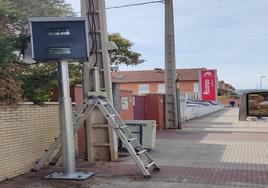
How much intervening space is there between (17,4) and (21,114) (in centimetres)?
354

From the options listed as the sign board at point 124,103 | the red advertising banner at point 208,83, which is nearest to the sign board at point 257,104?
the sign board at point 124,103

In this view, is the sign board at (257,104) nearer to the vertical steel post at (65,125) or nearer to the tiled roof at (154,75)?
the vertical steel post at (65,125)

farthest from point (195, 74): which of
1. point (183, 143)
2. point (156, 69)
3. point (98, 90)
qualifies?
point (98, 90)

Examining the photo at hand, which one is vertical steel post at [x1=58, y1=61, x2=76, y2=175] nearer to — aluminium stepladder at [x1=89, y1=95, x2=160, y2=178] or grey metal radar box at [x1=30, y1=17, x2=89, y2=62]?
grey metal radar box at [x1=30, y1=17, x2=89, y2=62]

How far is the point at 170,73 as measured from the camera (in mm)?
25188

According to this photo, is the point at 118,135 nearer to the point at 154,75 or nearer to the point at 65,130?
the point at 65,130

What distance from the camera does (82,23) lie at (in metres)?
9.72

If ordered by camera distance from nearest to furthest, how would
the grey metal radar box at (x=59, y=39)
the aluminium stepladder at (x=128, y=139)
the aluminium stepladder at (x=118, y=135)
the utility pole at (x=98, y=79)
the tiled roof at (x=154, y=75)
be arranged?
the grey metal radar box at (x=59, y=39) < the aluminium stepladder at (x=128, y=139) < the aluminium stepladder at (x=118, y=135) < the utility pole at (x=98, y=79) < the tiled roof at (x=154, y=75)

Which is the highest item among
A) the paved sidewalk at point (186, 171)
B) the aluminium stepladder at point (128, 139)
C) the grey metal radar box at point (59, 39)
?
the grey metal radar box at point (59, 39)

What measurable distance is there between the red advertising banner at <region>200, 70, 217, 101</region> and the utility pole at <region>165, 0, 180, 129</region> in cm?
2726

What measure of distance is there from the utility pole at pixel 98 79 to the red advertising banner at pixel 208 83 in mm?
40239

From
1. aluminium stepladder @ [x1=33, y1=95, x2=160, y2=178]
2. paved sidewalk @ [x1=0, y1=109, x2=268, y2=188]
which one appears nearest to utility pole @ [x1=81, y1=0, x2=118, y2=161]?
paved sidewalk @ [x1=0, y1=109, x2=268, y2=188]

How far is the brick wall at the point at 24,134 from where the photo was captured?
9.59 meters

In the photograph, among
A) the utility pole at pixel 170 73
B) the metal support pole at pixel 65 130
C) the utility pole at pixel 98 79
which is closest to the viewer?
the metal support pole at pixel 65 130
